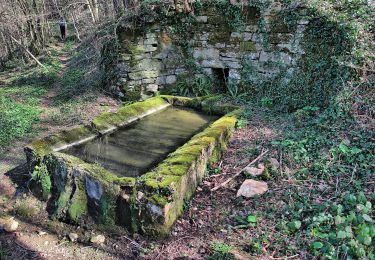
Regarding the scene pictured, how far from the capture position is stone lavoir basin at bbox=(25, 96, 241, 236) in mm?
3449

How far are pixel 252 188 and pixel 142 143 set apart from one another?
5.80ft

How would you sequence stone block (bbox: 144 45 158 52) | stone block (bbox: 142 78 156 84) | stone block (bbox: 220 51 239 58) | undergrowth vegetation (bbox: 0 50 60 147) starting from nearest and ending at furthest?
undergrowth vegetation (bbox: 0 50 60 147) → stone block (bbox: 220 51 239 58) → stone block (bbox: 144 45 158 52) → stone block (bbox: 142 78 156 84)

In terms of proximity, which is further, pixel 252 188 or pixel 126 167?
pixel 126 167

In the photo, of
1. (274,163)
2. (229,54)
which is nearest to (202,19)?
(229,54)

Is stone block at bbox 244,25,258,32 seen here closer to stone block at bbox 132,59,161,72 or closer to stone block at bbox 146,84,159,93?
stone block at bbox 132,59,161,72

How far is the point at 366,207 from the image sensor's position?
10.5 ft

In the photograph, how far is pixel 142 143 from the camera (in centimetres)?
474

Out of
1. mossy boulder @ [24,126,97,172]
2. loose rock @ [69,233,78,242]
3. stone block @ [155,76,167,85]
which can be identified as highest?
stone block @ [155,76,167,85]

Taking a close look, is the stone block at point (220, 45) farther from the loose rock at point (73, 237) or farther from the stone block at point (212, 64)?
the loose rock at point (73, 237)

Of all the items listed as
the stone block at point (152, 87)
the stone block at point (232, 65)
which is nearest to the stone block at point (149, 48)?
the stone block at point (152, 87)

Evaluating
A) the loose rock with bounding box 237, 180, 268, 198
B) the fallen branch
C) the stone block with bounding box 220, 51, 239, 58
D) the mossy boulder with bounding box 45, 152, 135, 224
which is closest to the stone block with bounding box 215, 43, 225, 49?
the stone block with bounding box 220, 51, 239, 58

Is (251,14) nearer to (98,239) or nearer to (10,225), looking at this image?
(98,239)

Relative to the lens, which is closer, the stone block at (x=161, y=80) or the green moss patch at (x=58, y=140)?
the green moss patch at (x=58, y=140)

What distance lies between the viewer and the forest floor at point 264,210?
313 cm
